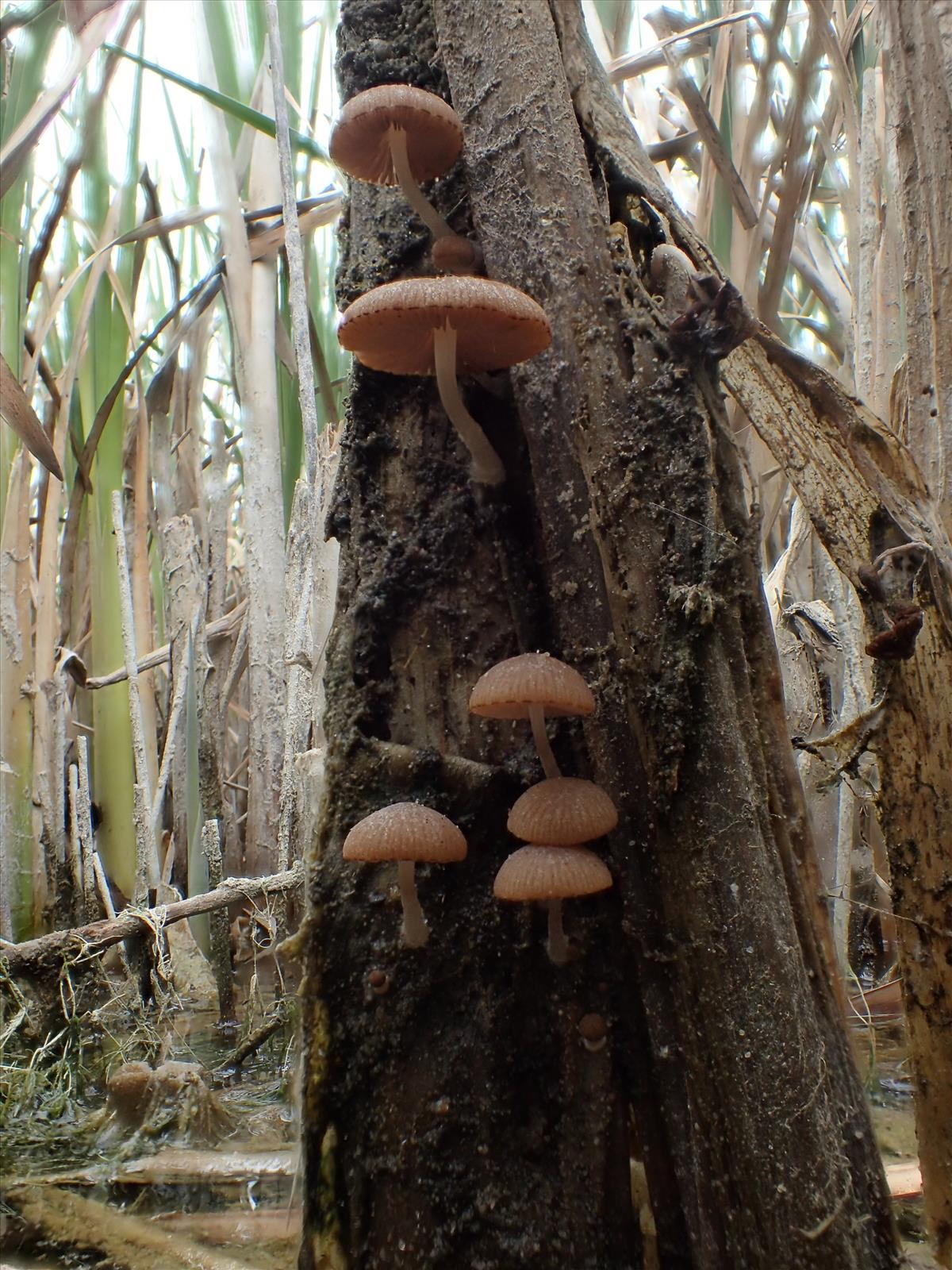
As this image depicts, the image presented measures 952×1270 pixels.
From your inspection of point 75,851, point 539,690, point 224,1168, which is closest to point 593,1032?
point 539,690

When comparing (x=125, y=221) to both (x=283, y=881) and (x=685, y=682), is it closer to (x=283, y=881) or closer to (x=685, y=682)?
(x=283, y=881)

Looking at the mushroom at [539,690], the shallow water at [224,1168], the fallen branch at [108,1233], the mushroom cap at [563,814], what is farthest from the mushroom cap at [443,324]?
the fallen branch at [108,1233]

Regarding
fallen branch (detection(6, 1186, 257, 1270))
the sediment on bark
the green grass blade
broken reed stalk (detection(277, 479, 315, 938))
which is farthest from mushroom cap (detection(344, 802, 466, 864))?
the green grass blade

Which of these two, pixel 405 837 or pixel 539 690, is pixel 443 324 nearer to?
pixel 539 690

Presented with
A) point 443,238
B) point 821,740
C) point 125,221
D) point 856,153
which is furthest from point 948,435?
point 125,221

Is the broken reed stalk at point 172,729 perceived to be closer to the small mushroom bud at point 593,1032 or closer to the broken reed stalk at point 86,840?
the broken reed stalk at point 86,840

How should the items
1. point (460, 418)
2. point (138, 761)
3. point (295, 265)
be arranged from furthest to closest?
point (138, 761) < point (295, 265) < point (460, 418)

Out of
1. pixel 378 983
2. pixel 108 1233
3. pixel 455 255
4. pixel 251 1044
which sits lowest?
pixel 108 1233
